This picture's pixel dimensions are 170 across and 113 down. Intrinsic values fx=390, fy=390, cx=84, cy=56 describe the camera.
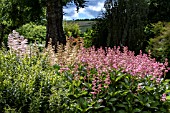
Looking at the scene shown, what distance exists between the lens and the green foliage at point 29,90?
11.7 ft

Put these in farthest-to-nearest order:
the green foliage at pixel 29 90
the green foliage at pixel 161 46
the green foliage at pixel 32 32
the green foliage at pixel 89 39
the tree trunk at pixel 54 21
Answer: the green foliage at pixel 32 32 < the green foliage at pixel 89 39 < the tree trunk at pixel 54 21 < the green foliage at pixel 161 46 < the green foliage at pixel 29 90

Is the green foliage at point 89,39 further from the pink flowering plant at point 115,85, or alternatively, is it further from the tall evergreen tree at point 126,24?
the pink flowering plant at point 115,85

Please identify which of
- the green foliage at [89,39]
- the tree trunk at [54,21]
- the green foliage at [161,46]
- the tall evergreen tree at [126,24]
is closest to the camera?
the green foliage at [161,46]

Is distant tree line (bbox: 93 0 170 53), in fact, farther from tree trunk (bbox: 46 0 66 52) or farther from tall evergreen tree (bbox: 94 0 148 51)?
tree trunk (bbox: 46 0 66 52)

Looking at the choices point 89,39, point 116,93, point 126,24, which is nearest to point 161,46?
point 126,24

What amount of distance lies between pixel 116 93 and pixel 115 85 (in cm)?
20

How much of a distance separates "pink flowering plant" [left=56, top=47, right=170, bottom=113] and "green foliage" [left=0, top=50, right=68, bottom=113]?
78 centimetres

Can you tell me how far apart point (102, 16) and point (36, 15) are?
13.0 ft

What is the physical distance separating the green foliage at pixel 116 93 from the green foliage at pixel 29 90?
80 centimetres

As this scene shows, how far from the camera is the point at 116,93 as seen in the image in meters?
4.85

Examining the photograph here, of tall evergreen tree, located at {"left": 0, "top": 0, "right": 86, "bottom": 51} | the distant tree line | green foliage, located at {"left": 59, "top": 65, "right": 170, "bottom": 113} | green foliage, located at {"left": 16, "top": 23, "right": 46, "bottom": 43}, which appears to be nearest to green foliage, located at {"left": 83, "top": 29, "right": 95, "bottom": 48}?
the distant tree line

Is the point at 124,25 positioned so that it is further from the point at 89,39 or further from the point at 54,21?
the point at 54,21

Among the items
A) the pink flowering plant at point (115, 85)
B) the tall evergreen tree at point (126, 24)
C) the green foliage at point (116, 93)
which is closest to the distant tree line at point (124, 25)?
the tall evergreen tree at point (126, 24)

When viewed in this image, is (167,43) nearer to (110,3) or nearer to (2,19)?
(110,3)
